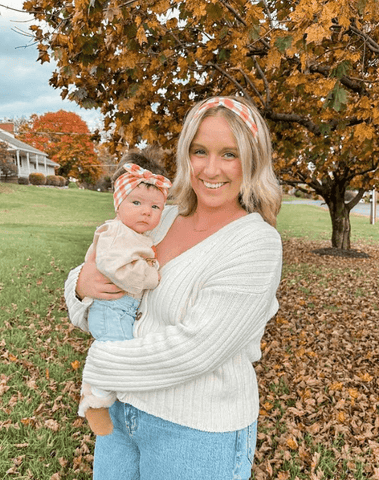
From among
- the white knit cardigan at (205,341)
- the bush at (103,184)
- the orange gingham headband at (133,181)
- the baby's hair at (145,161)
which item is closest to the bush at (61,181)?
the bush at (103,184)

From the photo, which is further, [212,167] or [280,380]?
[280,380]

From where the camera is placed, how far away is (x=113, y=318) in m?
1.78

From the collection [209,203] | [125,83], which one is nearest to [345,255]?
[125,83]

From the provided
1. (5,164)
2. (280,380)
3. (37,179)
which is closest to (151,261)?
(280,380)

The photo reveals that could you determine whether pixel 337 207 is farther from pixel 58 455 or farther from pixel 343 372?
pixel 58 455

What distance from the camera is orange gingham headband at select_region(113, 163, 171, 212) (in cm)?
190

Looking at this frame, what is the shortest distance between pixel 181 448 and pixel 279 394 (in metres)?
3.83

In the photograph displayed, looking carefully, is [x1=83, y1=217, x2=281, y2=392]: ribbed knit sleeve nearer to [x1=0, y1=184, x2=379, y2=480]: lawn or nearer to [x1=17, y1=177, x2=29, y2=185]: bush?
[x1=0, y1=184, x2=379, y2=480]: lawn

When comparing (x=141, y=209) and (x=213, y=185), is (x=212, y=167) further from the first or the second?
(x=141, y=209)

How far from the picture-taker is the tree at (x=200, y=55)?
3688mm

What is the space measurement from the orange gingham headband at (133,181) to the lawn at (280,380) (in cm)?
297

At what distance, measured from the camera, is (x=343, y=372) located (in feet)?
18.4

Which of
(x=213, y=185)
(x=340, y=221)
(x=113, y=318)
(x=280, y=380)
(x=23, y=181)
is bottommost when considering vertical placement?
(x=280, y=380)

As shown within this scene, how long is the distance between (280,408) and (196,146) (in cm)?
393
